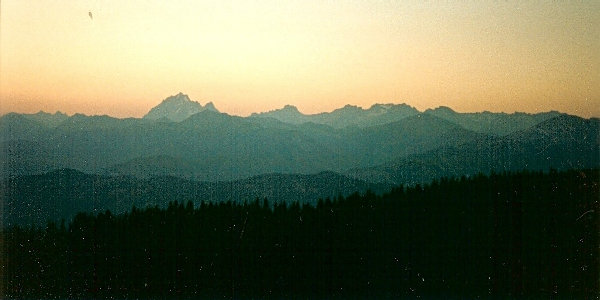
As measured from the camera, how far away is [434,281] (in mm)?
38094

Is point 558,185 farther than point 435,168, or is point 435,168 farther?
point 435,168

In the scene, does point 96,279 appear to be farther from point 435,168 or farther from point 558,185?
point 435,168

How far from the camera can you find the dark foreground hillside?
33.4 metres

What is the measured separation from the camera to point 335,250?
130ft

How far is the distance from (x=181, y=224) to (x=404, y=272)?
62.3 feet

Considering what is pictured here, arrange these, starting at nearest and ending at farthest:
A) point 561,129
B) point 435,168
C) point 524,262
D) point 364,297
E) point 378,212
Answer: point 364,297, point 524,262, point 378,212, point 561,129, point 435,168

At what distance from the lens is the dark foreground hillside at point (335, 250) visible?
110 feet

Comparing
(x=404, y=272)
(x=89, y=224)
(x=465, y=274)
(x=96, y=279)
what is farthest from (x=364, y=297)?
(x=89, y=224)

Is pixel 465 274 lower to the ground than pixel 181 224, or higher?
lower

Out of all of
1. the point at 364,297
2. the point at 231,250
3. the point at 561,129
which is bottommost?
the point at 364,297

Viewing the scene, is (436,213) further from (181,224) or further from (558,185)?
(181,224)

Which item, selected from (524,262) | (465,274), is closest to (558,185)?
(524,262)

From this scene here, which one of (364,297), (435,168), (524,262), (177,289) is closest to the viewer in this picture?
(177,289)

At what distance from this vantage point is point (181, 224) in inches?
1518
